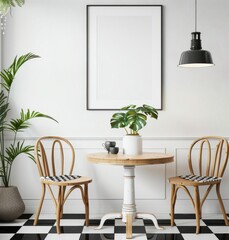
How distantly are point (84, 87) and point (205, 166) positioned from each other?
164 cm

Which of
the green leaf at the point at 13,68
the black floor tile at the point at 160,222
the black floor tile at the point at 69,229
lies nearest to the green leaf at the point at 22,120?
the green leaf at the point at 13,68

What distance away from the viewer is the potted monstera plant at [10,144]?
156 inches

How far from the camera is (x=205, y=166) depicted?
4.38 meters

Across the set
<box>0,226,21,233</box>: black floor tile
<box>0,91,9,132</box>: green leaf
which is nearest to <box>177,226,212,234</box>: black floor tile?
<box>0,226,21,233</box>: black floor tile

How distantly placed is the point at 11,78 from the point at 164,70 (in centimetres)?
168

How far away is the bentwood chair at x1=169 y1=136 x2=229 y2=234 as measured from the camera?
12.3 ft

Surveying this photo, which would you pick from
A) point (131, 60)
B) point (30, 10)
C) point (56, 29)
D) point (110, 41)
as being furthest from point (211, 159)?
point (30, 10)

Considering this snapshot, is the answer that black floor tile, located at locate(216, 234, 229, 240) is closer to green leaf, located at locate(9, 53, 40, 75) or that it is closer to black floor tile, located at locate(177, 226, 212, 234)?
black floor tile, located at locate(177, 226, 212, 234)

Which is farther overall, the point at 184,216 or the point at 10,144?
the point at 10,144

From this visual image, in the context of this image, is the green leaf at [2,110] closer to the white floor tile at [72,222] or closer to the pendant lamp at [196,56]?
the white floor tile at [72,222]

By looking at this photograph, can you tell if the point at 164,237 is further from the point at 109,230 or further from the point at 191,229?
the point at 109,230

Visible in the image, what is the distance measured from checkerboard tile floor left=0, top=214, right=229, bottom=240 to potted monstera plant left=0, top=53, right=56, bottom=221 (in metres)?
0.17

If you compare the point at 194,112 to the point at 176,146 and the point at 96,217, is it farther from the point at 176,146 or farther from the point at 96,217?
the point at 96,217

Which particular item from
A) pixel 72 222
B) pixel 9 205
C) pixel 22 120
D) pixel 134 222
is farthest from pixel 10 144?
pixel 134 222
